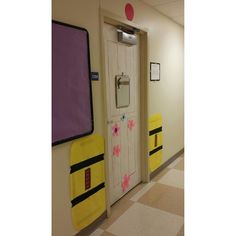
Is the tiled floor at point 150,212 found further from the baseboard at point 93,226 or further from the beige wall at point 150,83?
the beige wall at point 150,83

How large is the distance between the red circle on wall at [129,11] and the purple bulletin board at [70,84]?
891mm

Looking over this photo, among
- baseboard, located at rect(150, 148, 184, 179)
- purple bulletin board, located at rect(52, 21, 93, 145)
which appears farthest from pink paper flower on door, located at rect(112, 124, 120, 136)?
baseboard, located at rect(150, 148, 184, 179)

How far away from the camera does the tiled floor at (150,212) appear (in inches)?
87.4

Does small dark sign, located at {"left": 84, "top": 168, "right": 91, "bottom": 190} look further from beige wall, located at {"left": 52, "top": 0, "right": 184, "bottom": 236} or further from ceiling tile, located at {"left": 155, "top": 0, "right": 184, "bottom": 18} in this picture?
ceiling tile, located at {"left": 155, "top": 0, "right": 184, "bottom": 18}

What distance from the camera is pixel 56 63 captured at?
176 centimetres

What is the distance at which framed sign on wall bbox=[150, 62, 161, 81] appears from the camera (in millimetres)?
3221

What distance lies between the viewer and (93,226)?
7.39ft

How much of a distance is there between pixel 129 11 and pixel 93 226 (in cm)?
244

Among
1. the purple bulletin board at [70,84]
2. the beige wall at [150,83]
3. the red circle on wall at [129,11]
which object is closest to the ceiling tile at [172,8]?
the beige wall at [150,83]

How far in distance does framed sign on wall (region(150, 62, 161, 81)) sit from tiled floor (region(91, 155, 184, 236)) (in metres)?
1.52

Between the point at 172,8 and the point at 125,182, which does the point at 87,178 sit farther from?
the point at 172,8
